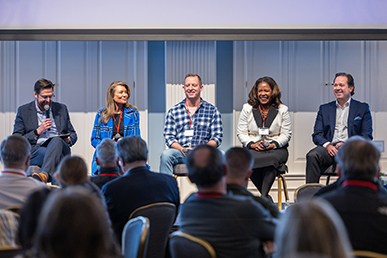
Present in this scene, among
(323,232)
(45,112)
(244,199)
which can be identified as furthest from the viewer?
(45,112)

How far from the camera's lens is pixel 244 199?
4.45 feet

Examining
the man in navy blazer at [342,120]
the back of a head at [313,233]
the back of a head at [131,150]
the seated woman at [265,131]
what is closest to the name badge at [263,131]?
the seated woman at [265,131]

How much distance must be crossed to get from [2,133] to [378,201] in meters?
4.20

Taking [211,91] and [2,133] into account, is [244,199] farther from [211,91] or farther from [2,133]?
[2,133]

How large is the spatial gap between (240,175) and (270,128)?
2.05 m

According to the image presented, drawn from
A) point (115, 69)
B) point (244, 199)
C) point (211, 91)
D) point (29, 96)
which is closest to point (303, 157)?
point (211, 91)

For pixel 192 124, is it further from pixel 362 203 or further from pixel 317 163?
pixel 362 203

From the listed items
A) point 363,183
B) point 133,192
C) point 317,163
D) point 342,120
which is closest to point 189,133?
point 317,163

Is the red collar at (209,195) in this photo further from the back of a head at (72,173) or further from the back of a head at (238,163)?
the back of a head at (72,173)

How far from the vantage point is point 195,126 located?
3.77m

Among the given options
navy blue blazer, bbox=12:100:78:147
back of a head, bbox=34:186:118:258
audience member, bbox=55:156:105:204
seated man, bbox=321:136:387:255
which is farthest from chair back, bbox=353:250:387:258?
navy blue blazer, bbox=12:100:78:147

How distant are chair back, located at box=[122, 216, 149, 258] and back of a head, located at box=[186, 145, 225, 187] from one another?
248mm

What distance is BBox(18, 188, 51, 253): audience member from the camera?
1.23 m

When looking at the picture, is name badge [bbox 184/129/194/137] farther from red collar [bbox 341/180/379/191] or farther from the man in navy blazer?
red collar [bbox 341/180/379/191]
